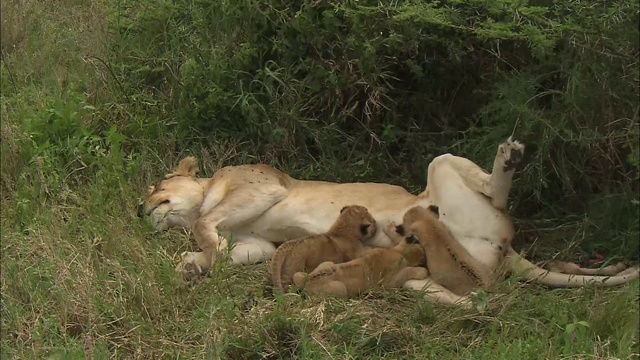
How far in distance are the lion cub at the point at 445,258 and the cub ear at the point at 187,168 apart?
5.19ft

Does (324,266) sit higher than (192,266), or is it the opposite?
(324,266)

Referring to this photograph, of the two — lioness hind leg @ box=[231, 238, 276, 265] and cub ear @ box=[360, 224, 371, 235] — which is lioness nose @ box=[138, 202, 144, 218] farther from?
cub ear @ box=[360, 224, 371, 235]

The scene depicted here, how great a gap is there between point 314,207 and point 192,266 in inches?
33.2

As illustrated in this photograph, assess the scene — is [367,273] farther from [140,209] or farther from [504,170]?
[140,209]

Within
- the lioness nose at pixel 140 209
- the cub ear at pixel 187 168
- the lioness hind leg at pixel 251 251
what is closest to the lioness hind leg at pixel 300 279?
the lioness hind leg at pixel 251 251

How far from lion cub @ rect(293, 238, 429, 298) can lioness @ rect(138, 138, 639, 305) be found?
7 centimetres

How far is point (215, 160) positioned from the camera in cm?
591

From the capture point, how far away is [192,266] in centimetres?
470

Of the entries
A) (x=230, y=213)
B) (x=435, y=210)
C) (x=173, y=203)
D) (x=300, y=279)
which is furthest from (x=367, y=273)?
(x=173, y=203)

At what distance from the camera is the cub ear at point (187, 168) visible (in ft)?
18.2

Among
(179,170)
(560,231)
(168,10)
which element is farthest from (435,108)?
(168,10)

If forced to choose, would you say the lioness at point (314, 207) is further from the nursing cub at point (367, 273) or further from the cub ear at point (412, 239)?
the cub ear at point (412, 239)

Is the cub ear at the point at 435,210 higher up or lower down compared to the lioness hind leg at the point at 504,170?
lower down

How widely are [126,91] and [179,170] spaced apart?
1165 mm
